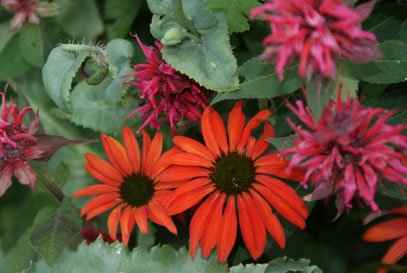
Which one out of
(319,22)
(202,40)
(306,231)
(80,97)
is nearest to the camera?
(319,22)

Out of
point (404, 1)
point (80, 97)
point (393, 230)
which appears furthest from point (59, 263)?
point (404, 1)

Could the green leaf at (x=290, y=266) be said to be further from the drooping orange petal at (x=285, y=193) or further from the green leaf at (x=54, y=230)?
the green leaf at (x=54, y=230)

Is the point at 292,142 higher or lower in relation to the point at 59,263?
higher

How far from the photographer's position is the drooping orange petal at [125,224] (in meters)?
0.59

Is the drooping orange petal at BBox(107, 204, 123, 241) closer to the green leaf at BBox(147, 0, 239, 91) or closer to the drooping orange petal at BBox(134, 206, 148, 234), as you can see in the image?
the drooping orange petal at BBox(134, 206, 148, 234)

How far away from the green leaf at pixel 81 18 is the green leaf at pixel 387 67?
49cm

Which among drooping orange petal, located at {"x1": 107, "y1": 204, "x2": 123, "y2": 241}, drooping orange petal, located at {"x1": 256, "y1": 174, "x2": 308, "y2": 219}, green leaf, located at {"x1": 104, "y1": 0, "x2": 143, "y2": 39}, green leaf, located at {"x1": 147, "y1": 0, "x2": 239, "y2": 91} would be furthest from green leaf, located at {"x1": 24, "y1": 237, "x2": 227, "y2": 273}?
green leaf, located at {"x1": 104, "y1": 0, "x2": 143, "y2": 39}

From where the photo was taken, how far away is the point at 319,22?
38 cm

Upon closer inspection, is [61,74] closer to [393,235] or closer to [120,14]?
[120,14]

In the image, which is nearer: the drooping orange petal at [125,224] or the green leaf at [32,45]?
the drooping orange petal at [125,224]

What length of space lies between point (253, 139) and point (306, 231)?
0.16m

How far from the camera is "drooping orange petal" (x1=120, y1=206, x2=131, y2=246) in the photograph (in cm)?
59

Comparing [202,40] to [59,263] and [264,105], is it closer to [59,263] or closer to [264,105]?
[264,105]

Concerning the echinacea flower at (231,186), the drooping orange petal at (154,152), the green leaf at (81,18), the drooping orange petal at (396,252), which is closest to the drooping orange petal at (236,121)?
the echinacea flower at (231,186)
